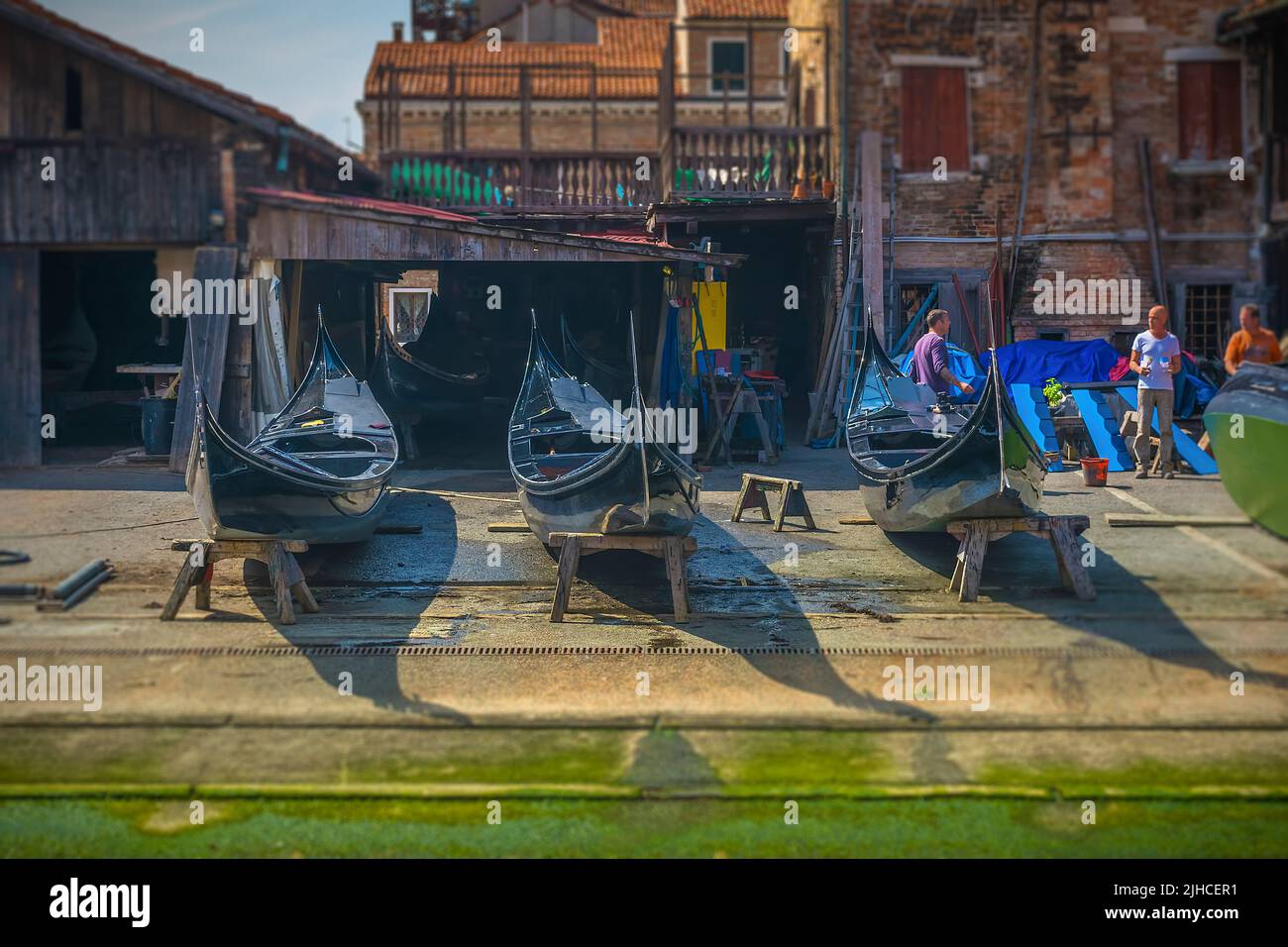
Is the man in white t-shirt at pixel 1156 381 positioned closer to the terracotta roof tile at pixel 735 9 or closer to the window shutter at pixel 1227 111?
the window shutter at pixel 1227 111

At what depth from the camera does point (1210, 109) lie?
→ 753 inches

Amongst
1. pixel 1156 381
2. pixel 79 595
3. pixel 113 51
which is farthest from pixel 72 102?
pixel 1156 381

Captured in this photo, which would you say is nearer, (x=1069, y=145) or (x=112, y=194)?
(x=112, y=194)

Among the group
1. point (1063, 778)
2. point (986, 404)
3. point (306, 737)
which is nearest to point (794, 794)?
point (1063, 778)

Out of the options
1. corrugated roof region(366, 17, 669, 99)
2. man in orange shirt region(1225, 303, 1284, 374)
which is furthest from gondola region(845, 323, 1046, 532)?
corrugated roof region(366, 17, 669, 99)

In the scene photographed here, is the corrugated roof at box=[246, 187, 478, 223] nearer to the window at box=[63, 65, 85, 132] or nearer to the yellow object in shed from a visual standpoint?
the window at box=[63, 65, 85, 132]

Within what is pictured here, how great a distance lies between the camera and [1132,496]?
12.7 metres

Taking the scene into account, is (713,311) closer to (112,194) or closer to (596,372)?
(596,372)

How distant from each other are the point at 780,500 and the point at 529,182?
903 cm

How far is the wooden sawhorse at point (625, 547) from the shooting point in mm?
8922

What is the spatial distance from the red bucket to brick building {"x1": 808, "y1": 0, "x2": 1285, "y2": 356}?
5.88 metres

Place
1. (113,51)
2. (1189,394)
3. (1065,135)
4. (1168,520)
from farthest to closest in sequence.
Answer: (1065,135) → (1189,394) → (113,51) → (1168,520)

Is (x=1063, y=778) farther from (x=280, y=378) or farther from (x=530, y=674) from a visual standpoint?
(x=280, y=378)

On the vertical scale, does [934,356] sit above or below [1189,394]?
above
